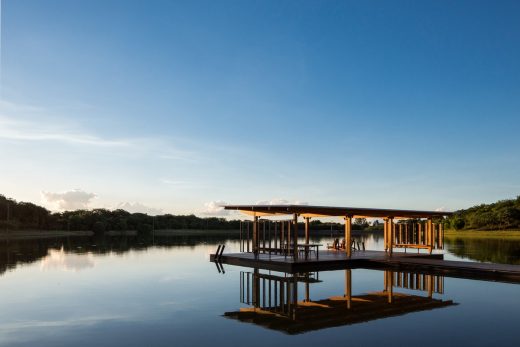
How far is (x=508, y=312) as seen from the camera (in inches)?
451

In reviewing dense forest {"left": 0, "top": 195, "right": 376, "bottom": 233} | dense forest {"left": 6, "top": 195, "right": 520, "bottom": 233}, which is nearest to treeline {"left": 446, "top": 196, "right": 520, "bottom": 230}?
dense forest {"left": 6, "top": 195, "right": 520, "bottom": 233}

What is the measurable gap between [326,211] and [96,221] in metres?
81.0

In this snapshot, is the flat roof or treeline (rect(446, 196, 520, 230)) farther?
treeline (rect(446, 196, 520, 230))

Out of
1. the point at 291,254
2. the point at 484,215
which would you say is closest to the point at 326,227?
the point at 484,215

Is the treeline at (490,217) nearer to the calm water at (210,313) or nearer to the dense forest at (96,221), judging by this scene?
the dense forest at (96,221)

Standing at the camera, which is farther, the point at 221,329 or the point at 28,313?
the point at 28,313

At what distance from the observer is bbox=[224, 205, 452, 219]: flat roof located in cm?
1922

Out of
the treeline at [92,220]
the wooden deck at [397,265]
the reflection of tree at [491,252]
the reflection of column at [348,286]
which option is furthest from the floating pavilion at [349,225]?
the treeline at [92,220]

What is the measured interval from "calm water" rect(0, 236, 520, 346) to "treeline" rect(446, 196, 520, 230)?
6799 centimetres

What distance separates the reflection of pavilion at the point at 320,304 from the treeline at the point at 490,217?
67519 mm

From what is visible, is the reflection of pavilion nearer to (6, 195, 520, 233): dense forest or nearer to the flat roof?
the flat roof

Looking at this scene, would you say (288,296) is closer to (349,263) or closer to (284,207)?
(284,207)

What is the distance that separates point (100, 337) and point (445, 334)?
252 inches

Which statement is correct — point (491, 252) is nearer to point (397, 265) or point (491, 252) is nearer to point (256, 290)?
point (397, 265)
